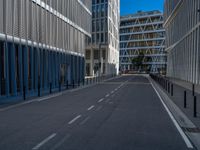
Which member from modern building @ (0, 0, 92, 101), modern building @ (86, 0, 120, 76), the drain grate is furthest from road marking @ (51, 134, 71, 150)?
modern building @ (86, 0, 120, 76)

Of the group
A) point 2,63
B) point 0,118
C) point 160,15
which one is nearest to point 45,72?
point 2,63

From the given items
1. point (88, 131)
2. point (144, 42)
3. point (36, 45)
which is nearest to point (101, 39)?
point (144, 42)

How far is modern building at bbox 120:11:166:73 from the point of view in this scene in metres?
124

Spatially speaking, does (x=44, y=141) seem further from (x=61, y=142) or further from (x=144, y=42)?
(x=144, y=42)

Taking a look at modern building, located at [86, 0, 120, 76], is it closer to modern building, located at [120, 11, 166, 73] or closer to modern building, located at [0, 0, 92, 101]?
modern building, located at [120, 11, 166, 73]

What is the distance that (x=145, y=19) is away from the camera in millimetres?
130750

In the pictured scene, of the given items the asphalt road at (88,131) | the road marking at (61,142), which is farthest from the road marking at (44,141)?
the road marking at (61,142)

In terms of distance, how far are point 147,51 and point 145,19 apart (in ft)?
53.6

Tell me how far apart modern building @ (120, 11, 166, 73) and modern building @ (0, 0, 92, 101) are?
89492mm

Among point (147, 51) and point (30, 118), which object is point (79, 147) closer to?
point (30, 118)

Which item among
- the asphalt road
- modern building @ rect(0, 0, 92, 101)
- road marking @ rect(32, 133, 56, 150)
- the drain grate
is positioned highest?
modern building @ rect(0, 0, 92, 101)

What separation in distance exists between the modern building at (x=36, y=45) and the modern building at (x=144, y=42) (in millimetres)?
89492

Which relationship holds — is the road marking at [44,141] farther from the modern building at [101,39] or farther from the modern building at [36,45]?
the modern building at [101,39]

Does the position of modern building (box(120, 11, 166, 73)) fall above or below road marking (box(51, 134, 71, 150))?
above
